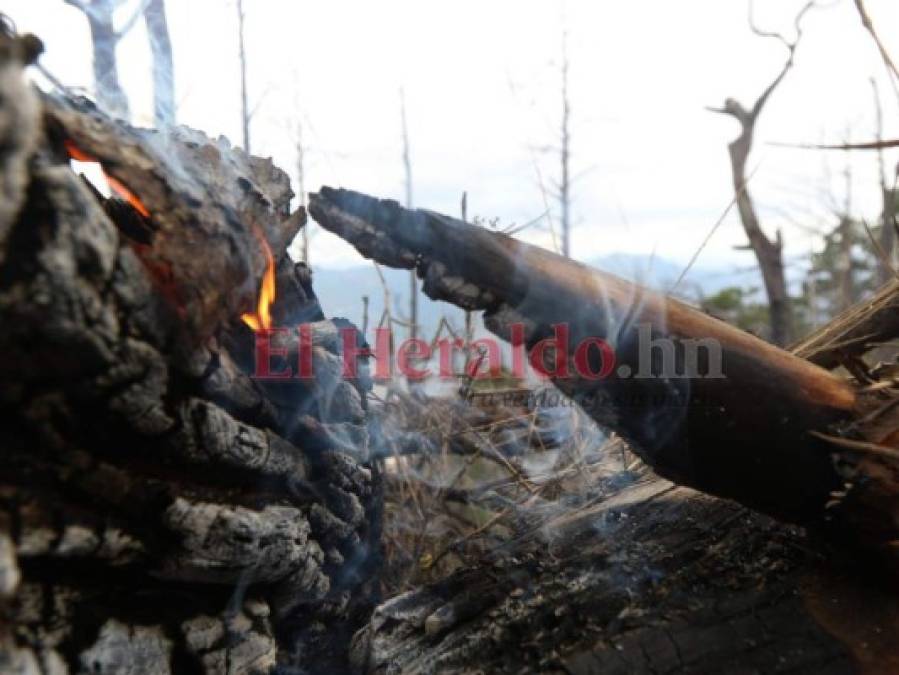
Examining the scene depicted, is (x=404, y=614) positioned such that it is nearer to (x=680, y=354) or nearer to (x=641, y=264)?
(x=680, y=354)

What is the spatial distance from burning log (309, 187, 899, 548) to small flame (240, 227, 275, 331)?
0.19m

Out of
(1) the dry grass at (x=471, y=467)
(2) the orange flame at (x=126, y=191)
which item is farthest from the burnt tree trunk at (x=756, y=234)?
(2) the orange flame at (x=126, y=191)

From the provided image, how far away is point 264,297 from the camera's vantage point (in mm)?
1841

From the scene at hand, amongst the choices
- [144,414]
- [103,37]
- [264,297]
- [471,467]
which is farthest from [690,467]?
[103,37]

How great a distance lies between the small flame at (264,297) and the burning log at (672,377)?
0.19 metres

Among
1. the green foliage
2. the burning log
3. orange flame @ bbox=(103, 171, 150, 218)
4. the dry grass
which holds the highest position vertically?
the green foliage

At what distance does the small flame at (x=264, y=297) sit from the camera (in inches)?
70.6

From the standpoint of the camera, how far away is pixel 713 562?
1846 mm

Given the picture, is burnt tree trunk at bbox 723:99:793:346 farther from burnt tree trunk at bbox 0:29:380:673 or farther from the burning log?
burnt tree trunk at bbox 0:29:380:673

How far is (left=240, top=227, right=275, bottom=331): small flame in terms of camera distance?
179 centimetres

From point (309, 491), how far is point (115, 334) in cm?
89

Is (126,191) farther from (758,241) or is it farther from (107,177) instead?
(758,241)

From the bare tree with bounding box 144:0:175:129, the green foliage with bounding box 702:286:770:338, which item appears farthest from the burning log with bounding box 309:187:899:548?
the green foliage with bounding box 702:286:770:338

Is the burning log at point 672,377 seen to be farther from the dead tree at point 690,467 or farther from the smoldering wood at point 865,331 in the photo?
the smoldering wood at point 865,331
